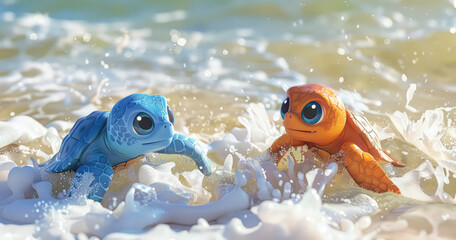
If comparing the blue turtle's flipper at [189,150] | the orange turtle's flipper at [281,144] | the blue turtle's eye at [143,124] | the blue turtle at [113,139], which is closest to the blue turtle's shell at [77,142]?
the blue turtle at [113,139]

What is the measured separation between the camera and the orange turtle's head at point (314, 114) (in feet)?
6.34

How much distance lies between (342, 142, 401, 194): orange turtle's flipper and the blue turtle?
2.42 ft

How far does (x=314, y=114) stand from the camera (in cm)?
194

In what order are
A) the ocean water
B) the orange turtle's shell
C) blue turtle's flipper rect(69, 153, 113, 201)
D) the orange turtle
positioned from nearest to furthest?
the ocean water → blue turtle's flipper rect(69, 153, 113, 201) → the orange turtle → the orange turtle's shell

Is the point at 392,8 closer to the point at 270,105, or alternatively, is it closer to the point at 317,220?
the point at 270,105

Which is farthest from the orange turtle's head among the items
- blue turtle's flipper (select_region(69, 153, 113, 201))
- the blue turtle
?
blue turtle's flipper (select_region(69, 153, 113, 201))

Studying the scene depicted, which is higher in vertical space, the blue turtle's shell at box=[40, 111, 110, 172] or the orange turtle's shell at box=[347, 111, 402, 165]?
the blue turtle's shell at box=[40, 111, 110, 172]

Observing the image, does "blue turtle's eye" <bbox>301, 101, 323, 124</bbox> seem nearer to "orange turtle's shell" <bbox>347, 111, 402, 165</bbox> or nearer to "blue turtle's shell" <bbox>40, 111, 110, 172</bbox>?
"orange turtle's shell" <bbox>347, 111, 402, 165</bbox>

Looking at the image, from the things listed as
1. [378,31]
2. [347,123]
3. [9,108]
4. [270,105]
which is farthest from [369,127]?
[378,31]

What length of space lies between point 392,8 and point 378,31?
84 centimetres

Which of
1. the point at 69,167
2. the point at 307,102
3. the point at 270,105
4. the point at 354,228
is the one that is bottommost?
the point at 270,105

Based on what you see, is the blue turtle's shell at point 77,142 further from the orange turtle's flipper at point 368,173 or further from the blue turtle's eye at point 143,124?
the orange turtle's flipper at point 368,173

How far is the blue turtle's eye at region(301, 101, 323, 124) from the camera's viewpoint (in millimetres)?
1933

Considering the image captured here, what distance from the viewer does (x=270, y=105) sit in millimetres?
3830
